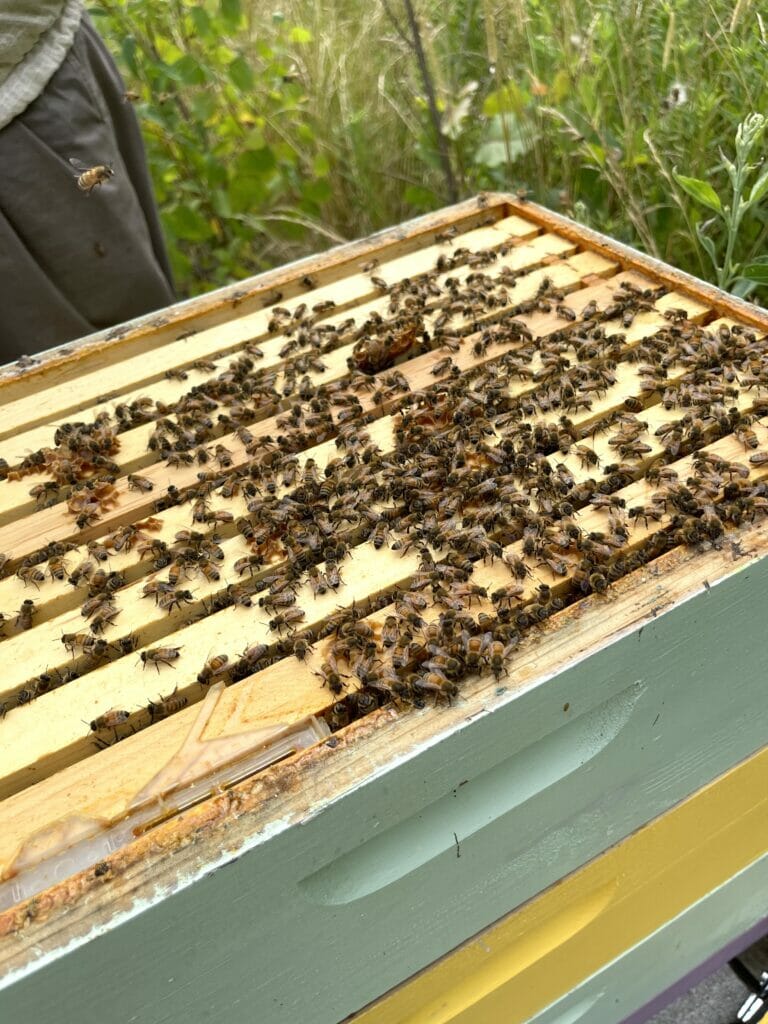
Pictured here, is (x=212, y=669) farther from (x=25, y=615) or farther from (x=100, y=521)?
(x=100, y=521)

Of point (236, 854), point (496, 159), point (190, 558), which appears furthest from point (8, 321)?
point (236, 854)

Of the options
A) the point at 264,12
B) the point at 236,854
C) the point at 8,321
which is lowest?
the point at 236,854

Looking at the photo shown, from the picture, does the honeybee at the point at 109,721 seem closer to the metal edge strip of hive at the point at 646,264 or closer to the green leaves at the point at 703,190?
the metal edge strip of hive at the point at 646,264

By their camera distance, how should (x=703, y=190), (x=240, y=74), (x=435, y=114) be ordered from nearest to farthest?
(x=703, y=190)
(x=435, y=114)
(x=240, y=74)

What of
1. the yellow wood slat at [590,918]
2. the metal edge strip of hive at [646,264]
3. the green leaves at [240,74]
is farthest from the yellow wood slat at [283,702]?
the green leaves at [240,74]

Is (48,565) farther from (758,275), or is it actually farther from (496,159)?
(496,159)

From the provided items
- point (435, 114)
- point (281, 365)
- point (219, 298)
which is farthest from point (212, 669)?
point (435, 114)
